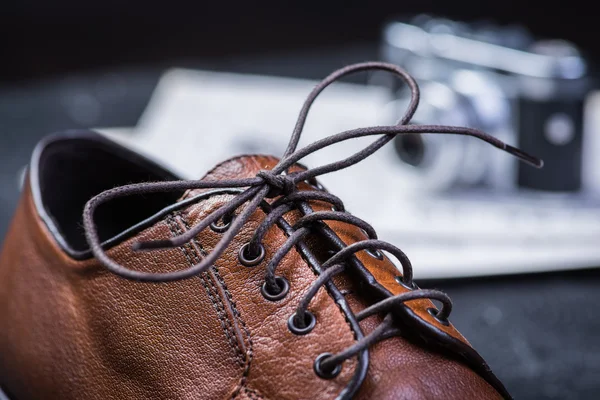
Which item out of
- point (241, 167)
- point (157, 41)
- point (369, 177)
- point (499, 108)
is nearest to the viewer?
point (241, 167)

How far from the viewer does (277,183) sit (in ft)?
1.45

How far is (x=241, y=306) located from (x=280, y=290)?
0.09 feet

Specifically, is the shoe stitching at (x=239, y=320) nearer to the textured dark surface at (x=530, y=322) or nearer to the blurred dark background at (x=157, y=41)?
the textured dark surface at (x=530, y=322)

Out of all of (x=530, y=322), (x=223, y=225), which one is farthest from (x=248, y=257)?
(x=530, y=322)

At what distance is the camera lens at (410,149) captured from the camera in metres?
1.15

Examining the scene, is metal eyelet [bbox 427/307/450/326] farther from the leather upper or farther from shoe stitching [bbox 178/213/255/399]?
shoe stitching [bbox 178/213/255/399]

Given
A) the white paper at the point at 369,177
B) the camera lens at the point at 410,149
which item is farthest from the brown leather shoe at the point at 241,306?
the camera lens at the point at 410,149

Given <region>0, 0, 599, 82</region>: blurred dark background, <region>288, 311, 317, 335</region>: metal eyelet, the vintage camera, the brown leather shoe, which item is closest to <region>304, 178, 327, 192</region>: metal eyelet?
the brown leather shoe

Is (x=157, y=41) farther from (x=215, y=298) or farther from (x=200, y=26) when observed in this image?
(x=215, y=298)

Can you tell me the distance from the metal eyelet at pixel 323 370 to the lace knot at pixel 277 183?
12 centimetres

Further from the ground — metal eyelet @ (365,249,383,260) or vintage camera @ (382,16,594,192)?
metal eyelet @ (365,249,383,260)

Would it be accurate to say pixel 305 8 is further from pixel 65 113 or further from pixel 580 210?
pixel 580 210

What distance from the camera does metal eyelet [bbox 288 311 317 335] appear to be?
0.40 meters

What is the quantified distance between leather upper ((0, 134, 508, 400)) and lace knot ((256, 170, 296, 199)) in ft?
0.06
